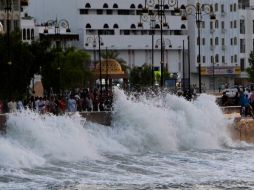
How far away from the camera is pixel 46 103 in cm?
3838

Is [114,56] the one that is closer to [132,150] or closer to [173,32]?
[173,32]

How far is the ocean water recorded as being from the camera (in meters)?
24.2

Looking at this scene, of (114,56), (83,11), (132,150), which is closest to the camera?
(132,150)

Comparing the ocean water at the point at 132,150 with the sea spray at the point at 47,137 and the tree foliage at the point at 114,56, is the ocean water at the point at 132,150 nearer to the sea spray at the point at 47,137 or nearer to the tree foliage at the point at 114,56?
the sea spray at the point at 47,137

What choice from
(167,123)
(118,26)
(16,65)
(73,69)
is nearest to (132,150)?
(167,123)

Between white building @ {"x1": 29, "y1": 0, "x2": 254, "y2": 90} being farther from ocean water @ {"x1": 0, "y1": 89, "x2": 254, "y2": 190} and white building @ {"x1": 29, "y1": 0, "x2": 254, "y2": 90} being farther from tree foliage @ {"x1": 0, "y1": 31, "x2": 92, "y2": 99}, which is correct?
ocean water @ {"x1": 0, "y1": 89, "x2": 254, "y2": 190}

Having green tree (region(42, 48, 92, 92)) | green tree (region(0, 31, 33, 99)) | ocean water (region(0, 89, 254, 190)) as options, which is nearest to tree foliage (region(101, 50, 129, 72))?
green tree (region(42, 48, 92, 92))

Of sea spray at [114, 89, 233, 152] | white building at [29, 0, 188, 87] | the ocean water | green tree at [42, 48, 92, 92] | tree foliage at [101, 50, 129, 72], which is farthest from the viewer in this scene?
white building at [29, 0, 188, 87]

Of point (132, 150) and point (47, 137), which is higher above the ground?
point (47, 137)

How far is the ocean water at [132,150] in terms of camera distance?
24.2 metres

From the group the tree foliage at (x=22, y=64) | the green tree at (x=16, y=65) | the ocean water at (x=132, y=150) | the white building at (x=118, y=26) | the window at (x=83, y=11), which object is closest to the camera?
the ocean water at (x=132, y=150)

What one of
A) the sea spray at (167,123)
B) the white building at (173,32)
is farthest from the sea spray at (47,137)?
the white building at (173,32)

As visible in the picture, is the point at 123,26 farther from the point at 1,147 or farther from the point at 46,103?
the point at 1,147

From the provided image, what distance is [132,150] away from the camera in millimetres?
33594
